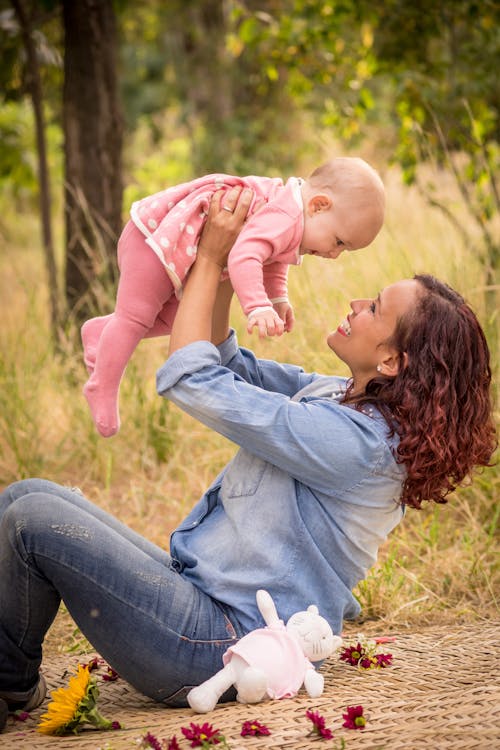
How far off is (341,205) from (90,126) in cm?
338

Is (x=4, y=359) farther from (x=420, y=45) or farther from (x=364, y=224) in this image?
(x=420, y=45)

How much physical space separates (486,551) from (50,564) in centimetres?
190

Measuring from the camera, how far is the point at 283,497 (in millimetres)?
2277

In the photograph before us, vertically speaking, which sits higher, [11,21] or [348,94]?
[11,21]

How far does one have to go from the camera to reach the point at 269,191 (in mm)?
2457

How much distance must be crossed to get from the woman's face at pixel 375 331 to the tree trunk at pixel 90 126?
3139mm

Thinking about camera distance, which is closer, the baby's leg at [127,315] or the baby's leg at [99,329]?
the baby's leg at [127,315]

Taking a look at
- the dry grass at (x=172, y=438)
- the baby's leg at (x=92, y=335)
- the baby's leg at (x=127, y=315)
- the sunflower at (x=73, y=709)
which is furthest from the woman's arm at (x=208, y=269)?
the dry grass at (x=172, y=438)

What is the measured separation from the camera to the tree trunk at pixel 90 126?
5.38 meters

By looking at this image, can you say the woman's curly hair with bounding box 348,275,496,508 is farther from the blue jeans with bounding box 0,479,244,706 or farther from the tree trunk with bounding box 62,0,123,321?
the tree trunk with bounding box 62,0,123,321

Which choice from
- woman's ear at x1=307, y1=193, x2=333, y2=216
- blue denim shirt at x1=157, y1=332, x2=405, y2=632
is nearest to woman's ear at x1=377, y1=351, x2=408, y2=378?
blue denim shirt at x1=157, y1=332, x2=405, y2=632

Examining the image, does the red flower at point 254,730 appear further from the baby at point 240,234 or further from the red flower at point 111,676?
the baby at point 240,234

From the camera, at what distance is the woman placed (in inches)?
87.0

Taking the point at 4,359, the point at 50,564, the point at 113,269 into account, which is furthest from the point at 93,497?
the point at 50,564
